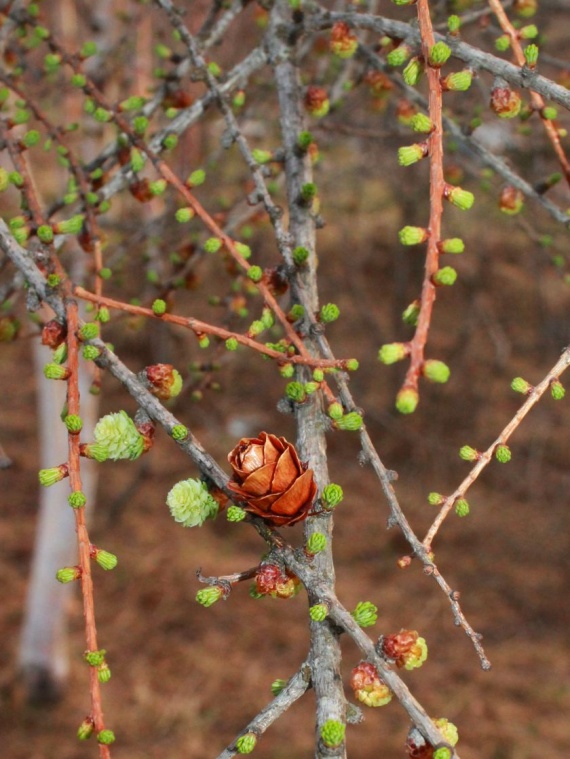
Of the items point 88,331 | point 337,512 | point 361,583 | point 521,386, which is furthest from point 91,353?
point 337,512

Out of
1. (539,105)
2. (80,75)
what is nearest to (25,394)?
(80,75)

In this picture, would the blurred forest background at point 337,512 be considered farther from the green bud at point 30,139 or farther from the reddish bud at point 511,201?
the green bud at point 30,139

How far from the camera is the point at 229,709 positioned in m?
4.08

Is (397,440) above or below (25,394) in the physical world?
below

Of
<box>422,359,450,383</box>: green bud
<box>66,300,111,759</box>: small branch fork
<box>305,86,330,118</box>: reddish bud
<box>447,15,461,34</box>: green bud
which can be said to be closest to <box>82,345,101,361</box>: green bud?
<box>66,300,111,759</box>: small branch fork

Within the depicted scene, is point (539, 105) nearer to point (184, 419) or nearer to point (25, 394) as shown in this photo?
point (184, 419)

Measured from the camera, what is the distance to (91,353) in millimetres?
878

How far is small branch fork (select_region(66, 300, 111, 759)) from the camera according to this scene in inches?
31.8

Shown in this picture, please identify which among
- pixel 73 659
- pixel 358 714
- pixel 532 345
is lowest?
pixel 73 659

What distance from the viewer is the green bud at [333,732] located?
729 millimetres

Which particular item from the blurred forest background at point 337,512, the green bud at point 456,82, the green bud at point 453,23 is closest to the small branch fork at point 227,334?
the green bud at point 456,82

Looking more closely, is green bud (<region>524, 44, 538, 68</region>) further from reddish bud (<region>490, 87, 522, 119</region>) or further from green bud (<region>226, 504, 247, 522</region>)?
green bud (<region>226, 504, 247, 522</region>)

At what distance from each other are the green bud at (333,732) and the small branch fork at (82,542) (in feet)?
0.73

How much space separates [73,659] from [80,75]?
388cm
